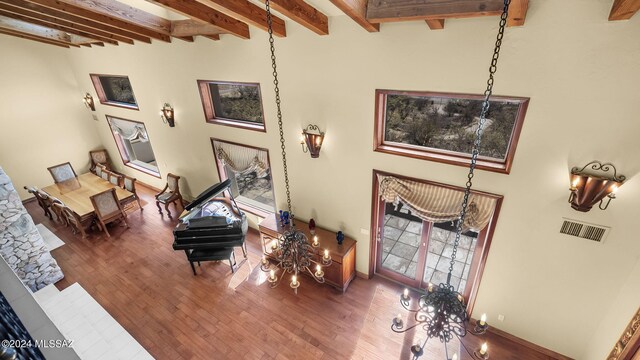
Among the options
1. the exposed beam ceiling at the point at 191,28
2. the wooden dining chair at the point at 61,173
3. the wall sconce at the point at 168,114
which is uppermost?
the exposed beam ceiling at the point at 191,28

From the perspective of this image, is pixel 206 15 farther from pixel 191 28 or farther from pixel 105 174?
pixel 105 174

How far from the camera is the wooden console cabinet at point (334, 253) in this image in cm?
495

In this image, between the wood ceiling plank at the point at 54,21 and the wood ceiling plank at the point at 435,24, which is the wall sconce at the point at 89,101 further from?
the wood ceiling plank at the point at 435,24

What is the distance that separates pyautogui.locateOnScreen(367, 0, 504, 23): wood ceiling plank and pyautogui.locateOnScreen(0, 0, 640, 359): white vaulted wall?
1.12ft

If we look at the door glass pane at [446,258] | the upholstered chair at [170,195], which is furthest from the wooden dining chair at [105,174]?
the door glass pane at [446,258]

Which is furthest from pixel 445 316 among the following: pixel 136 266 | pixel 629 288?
pixel 136 266

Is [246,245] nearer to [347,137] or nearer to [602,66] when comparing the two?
[347,137]

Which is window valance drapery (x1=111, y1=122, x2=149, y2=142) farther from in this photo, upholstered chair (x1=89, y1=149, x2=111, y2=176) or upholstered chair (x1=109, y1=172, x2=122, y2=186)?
upholstered chair (x1=89, y1=149, x2=111, y2=176)

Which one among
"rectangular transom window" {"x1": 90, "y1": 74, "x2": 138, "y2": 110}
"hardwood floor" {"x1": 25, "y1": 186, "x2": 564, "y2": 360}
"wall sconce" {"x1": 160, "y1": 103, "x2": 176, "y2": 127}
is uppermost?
"rectangular transom window" {"x1": 90, "y1": 74, "x2": 138, "y2": 110}

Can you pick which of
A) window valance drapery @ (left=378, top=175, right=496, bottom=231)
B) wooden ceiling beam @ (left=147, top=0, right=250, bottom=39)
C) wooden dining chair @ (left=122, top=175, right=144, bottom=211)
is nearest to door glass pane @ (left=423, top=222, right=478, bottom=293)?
window valance drapery @ (left=378, top=175, right=496, bottom=231)

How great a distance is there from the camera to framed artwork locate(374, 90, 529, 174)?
3389mm

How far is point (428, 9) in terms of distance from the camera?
9.22ft

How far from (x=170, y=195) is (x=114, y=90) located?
3541 millimetres

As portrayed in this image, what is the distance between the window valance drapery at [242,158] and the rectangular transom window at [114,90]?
3.14 meters
